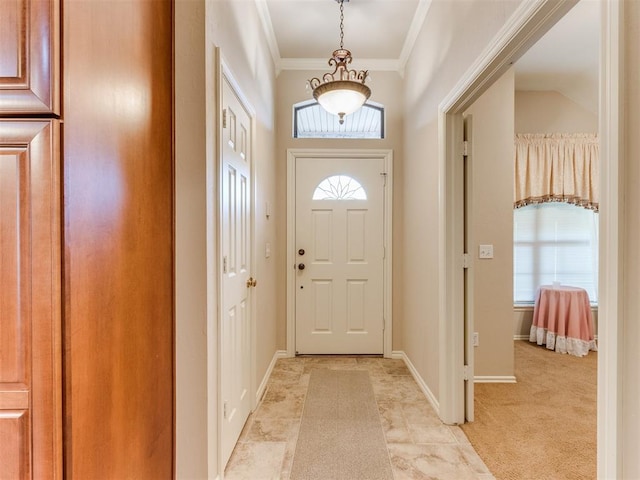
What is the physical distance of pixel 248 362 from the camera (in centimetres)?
217

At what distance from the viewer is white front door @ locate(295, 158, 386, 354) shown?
3277 millimetres

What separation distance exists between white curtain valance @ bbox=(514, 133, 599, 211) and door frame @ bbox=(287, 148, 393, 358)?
1.73 metres

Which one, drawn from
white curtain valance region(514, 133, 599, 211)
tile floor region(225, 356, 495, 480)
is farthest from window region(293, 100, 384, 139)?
tile floor region(225, 356, 495, 480)

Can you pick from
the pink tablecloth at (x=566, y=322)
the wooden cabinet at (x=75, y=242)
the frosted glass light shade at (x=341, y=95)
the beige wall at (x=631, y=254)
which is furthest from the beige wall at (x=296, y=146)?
the beige wall at (x=631, y=254)

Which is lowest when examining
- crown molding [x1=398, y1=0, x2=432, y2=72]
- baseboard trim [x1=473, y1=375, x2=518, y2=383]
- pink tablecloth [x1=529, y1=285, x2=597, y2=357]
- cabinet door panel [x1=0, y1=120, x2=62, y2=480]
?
baseboard trim [x1=473, y1=375, x2=518, y2=383]

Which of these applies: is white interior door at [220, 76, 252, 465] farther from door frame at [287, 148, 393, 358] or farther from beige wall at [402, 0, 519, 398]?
beige wall at [402, 0, 519, 398]

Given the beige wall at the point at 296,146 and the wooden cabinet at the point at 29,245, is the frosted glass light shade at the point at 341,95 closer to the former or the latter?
the beige wall at the point at 296,146

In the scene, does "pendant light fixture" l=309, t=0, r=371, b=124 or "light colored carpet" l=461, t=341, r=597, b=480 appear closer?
"light colored carpet" l=461, t=341, r=597, b=480

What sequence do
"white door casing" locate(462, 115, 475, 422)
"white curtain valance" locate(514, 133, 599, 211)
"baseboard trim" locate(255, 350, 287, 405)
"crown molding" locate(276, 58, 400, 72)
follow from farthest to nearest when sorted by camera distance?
"white curtain valance" locate(514, 133, 599, 211) < "crown molding" locate(276, 58, 400, 72) < "baseboard trim" locate(255, 350, 287, 405) < "white door casing" locate(462, 115, 475, 422)

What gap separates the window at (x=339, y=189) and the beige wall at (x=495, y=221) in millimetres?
1108

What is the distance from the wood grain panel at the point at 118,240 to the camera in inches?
31.6

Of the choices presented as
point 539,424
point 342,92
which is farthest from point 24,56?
point 539,424

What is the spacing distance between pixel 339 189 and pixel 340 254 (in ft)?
2.22

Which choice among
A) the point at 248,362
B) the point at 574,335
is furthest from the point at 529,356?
the point at 248,362
